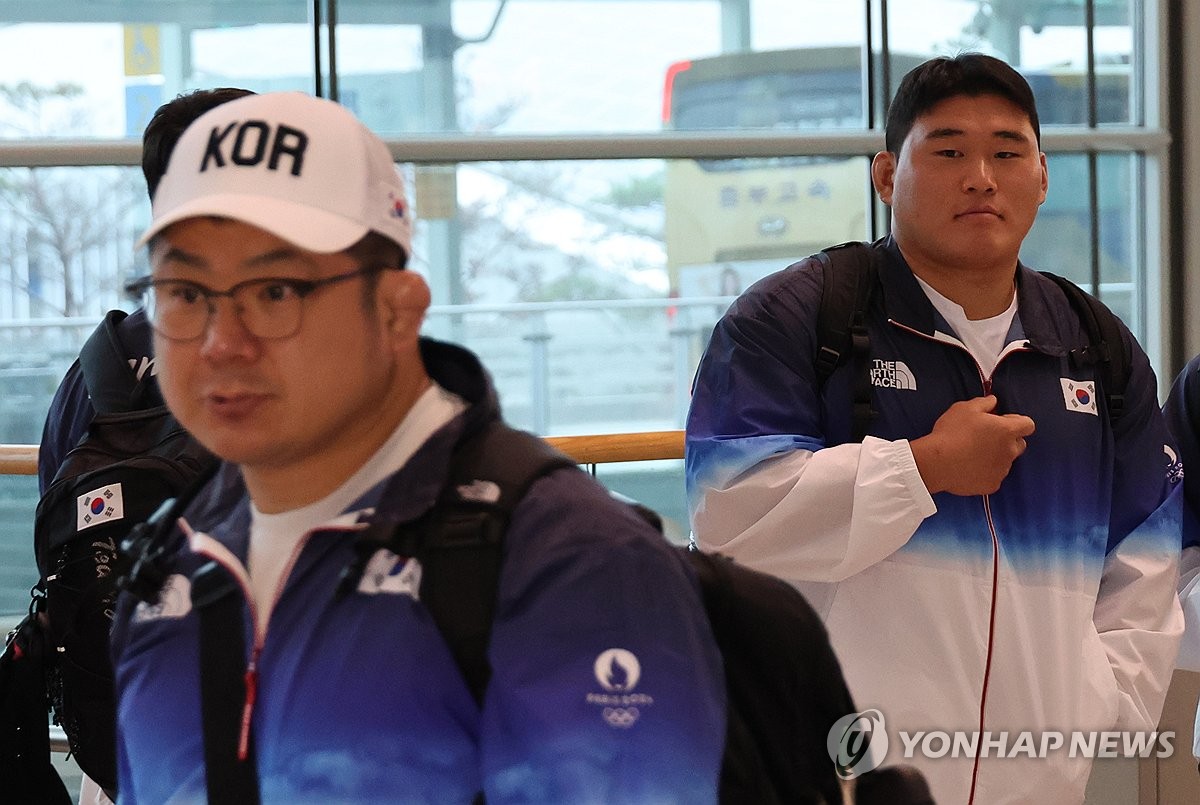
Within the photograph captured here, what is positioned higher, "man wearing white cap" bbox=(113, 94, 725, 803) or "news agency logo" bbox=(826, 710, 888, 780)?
"man wearing white cap" bbox=(113, 94, 725, 803)

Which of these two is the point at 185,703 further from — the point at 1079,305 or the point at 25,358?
the point at 25,358

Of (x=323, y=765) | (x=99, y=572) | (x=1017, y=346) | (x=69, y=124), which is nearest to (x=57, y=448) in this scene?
(x=99, y=572)

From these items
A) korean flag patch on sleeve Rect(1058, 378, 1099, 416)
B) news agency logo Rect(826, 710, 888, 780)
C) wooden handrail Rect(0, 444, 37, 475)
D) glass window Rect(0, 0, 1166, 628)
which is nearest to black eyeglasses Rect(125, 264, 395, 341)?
news agency logo Rect(826, 710, 888, 780)

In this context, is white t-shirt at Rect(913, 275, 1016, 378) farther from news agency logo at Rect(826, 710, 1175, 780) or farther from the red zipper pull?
the red zipper pull

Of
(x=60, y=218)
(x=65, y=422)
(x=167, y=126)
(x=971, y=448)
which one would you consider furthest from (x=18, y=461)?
(x=60, y=218)

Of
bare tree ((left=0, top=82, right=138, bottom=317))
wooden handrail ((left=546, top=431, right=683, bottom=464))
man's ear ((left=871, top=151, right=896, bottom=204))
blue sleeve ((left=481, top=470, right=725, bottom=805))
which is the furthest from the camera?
bare tree ((left=0, top=82, right=138, bottom=317))

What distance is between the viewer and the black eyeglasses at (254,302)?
4.17ft

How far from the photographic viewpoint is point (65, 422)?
8.09ft

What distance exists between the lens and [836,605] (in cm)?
246

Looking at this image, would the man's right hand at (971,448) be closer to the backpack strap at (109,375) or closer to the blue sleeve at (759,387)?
the blue sleeve at (759,387)

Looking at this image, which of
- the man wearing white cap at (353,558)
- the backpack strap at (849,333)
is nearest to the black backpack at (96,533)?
the man wearing white cap at (353,558)

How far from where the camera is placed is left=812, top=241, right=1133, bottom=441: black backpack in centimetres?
244

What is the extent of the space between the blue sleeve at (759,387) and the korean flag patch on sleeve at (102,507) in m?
0.91

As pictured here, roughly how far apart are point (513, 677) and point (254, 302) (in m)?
0.39
